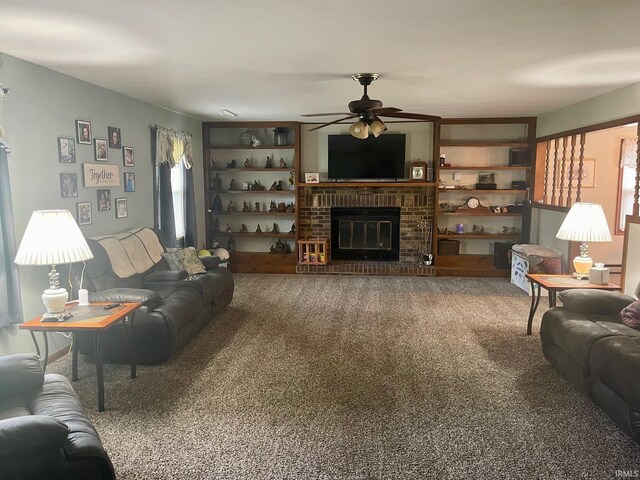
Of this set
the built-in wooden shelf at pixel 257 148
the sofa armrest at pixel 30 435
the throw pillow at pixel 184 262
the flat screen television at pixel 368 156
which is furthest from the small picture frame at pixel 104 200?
the flat screen television at pixel 368 156

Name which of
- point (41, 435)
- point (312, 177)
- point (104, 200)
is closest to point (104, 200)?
point (104, 200)

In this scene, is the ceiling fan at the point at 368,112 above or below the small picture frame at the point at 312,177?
above

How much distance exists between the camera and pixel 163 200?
6.07 metres

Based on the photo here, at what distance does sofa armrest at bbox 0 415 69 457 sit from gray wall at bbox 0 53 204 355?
2.18m

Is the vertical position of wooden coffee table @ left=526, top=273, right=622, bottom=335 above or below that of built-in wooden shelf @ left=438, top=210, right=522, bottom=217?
below

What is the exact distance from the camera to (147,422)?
2.92 metres

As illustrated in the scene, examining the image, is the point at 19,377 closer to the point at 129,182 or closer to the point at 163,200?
the point at 129,182

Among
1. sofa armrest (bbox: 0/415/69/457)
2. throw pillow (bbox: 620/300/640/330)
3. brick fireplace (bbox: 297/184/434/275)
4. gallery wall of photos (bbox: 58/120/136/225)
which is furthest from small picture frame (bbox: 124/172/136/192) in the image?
throw pillow (bbox: 620/300/640/330)

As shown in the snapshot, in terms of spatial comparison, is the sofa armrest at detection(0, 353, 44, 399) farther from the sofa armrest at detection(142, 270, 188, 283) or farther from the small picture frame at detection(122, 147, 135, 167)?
the small picture frame at detection(122, 147, 135, 167)

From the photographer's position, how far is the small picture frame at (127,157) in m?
5.16

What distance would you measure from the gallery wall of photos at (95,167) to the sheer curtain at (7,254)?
0.62 meters

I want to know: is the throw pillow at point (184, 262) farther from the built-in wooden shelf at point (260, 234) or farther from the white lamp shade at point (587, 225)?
the white lamp shade at point (587, 225)

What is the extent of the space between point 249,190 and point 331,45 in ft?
16.0

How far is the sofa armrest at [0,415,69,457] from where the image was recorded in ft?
5.50
